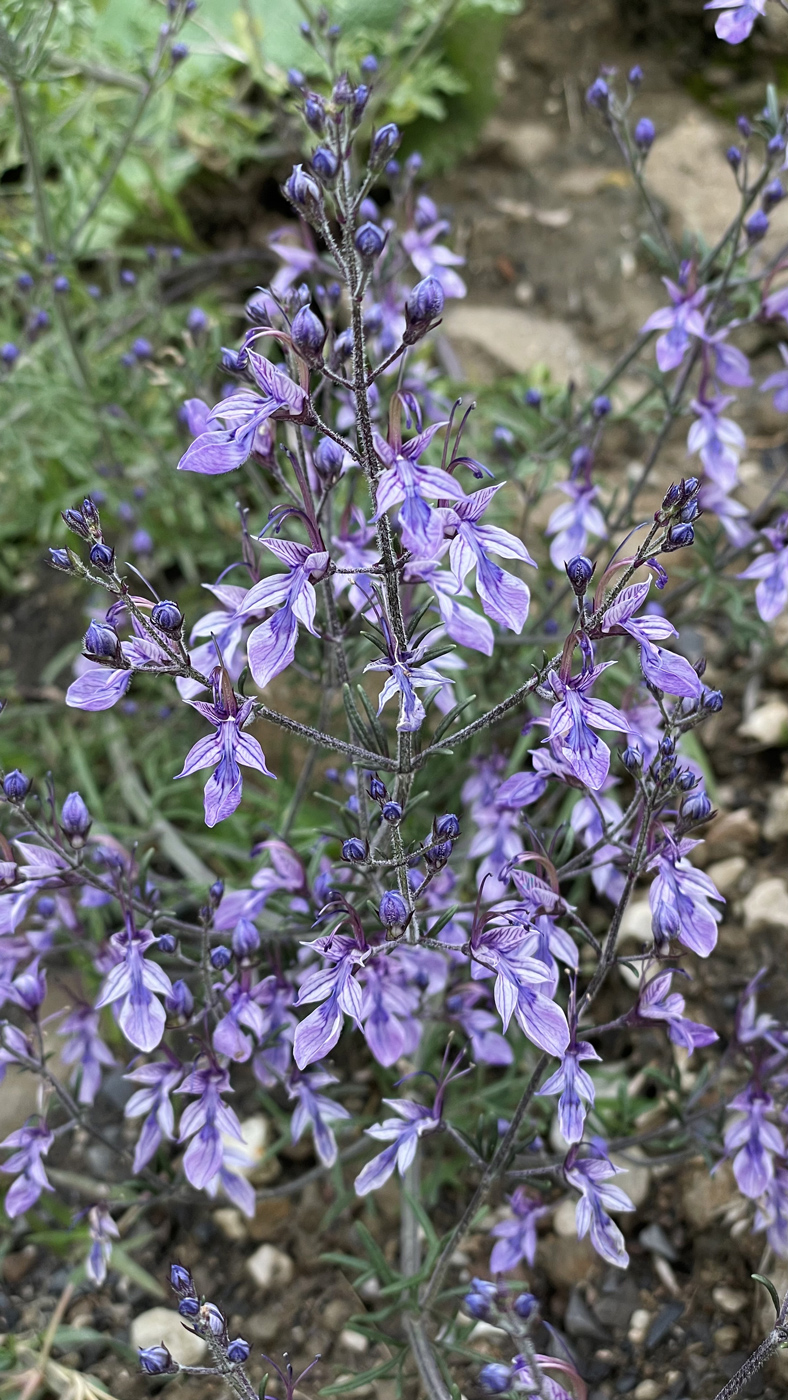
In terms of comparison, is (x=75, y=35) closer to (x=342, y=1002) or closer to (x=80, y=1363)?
(x=342, y=1002)

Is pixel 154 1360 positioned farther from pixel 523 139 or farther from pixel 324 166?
pixel 523 139

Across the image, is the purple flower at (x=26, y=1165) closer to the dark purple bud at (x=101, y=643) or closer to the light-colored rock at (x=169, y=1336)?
the light-colored rock at (x=169, y=1336)

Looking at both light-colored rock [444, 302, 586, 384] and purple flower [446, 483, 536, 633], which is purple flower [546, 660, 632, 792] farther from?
light-colored rock [444, 302, 586, 384]

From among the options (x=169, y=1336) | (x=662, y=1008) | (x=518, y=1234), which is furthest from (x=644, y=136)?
(x=169, y=1336)

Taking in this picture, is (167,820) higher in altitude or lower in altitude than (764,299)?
lower

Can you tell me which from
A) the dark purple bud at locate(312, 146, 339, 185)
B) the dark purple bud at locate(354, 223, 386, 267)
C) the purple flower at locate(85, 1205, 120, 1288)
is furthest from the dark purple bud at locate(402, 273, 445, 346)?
the purple flower at locate(85, 1205, 120, 1288)

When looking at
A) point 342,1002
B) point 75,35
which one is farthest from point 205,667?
point 75,35
